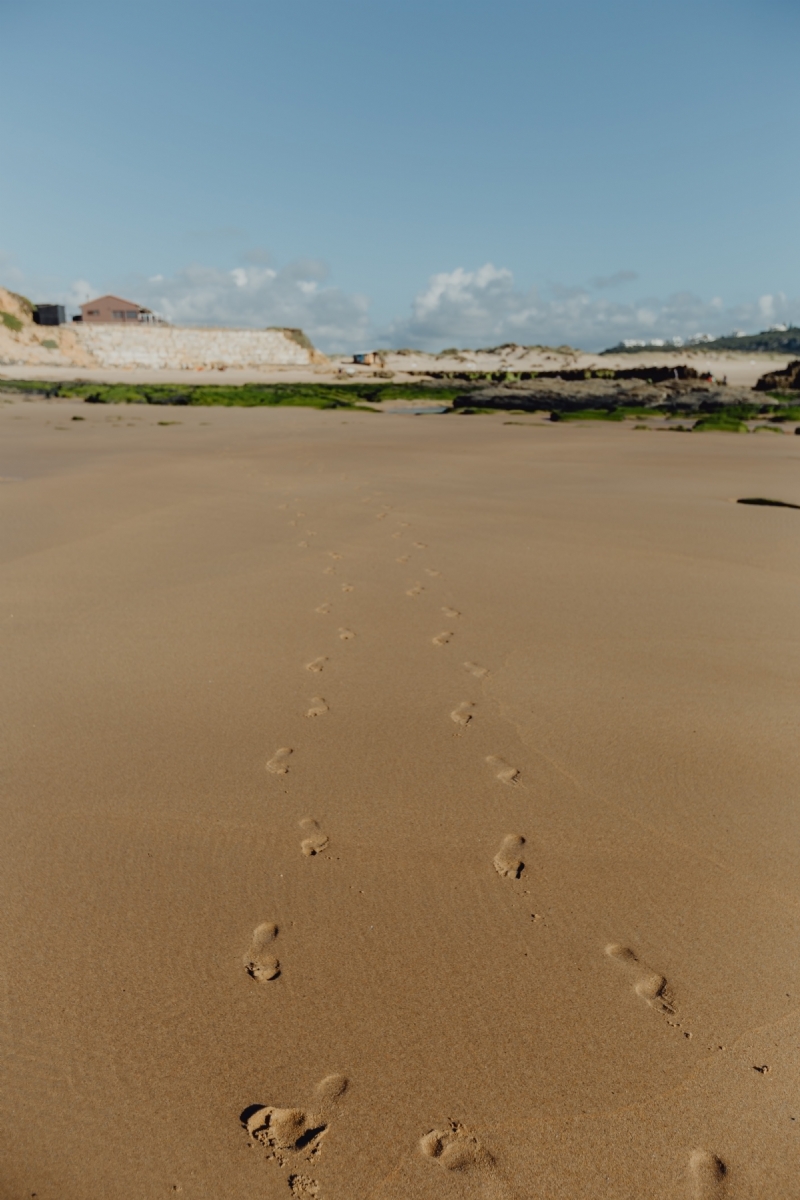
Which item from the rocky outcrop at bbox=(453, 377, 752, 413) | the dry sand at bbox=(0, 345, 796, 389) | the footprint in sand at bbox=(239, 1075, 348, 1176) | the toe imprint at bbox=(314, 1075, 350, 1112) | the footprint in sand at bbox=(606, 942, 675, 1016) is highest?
the dry sand at bbox=(0, 345, 796, 389)

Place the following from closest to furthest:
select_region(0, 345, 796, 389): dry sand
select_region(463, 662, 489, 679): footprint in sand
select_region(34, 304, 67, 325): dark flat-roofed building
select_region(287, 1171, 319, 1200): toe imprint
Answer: select_region(287, 1171, 319, 1200): toe imprint, select_region(463, 662, 489, 679): footprint in sand, select_region(0, 345, 796, 389): dry sand, select_region(34, 304, 67, 325): dark flat-roofed building

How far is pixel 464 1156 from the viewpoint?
144cm

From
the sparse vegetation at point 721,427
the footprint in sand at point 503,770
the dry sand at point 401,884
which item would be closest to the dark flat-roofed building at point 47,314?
the sparse vegetation at point 721,427

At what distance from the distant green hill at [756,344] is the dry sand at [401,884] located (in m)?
91.3

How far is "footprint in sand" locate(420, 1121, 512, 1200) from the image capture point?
Answer: 1.39m

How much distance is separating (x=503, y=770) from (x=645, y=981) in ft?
3.03

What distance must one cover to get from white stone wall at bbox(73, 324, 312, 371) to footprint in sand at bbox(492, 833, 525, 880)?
5489cm

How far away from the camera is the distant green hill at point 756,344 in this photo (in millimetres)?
91312

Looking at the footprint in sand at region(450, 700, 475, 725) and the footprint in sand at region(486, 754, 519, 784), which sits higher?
the footprint in sand at region(450, 700, 475, 725)

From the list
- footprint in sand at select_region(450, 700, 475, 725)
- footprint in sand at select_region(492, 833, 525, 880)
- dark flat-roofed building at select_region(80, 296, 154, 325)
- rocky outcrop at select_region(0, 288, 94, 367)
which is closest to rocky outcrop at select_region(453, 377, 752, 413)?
footprint in sand at select_region(450, 700, 475, 725)

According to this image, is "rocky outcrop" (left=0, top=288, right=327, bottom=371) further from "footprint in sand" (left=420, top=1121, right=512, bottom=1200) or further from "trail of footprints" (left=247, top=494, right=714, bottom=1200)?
"footprint in sand" (left=420, top=1121, right=512, bottom=1200)

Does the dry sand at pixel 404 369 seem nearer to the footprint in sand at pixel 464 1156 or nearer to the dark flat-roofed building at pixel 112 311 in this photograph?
the dark flat-roofed building at pixel 112 311

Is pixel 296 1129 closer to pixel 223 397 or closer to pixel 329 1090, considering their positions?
pixel 329 1090

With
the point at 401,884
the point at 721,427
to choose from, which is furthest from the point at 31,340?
the point at 401,884
